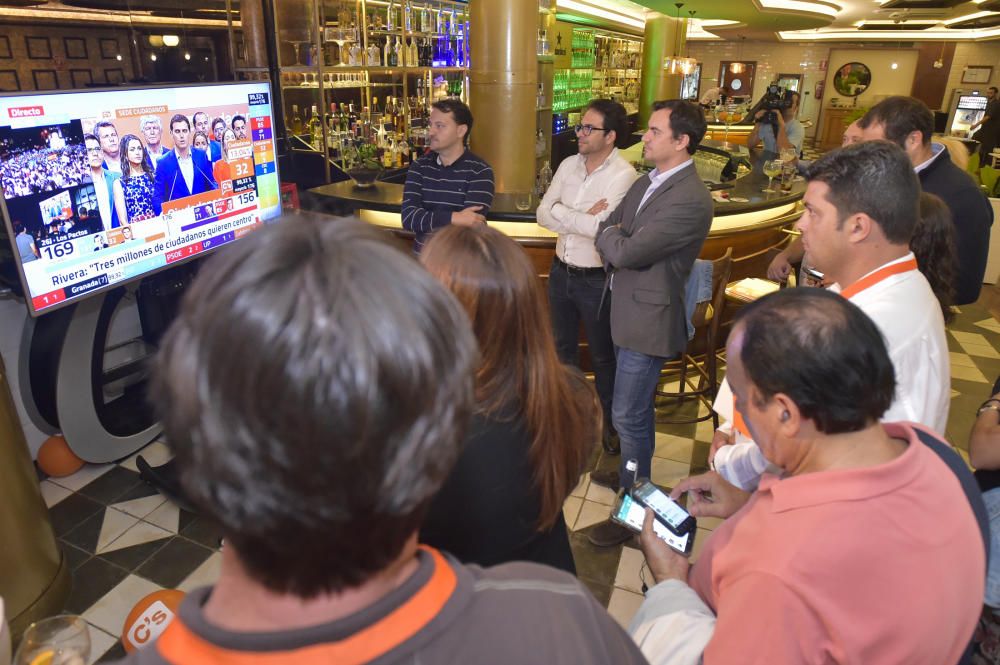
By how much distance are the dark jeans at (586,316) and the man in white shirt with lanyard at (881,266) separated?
1.32m

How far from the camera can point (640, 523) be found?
1.51 m

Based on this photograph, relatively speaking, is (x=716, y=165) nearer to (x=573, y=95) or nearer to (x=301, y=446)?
(x=573, y=95)

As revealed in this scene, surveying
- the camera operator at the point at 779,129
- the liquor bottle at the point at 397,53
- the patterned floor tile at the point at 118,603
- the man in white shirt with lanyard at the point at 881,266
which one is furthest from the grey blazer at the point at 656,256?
the camera operator at the point at 779,129

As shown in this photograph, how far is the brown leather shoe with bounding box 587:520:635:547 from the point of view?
275 centimetres

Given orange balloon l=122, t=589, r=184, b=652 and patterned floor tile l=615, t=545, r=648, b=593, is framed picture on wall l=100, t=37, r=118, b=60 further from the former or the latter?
patterned floor tile l=615, t=545, r=648, b=593

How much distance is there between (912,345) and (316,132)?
468 cm

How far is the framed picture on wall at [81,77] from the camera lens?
447 cm

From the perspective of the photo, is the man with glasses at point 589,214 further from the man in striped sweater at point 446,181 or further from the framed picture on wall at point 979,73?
the framed picture on wall at point 979,73

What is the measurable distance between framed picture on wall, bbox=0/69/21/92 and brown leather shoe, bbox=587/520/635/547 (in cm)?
469

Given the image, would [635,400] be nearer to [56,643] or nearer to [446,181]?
[446,181]

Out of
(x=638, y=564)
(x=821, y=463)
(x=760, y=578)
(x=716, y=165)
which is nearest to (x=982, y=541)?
(x=821, y=463)

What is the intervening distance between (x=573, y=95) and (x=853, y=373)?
1040cm

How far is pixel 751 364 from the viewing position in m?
1.09

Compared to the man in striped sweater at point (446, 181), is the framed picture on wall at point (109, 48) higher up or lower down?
higher up
